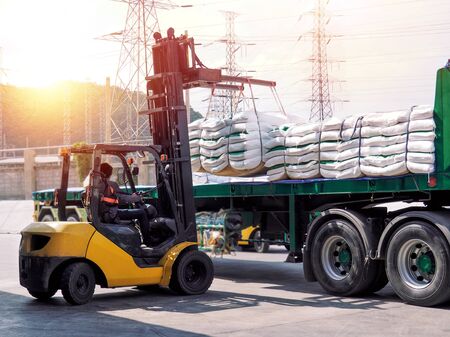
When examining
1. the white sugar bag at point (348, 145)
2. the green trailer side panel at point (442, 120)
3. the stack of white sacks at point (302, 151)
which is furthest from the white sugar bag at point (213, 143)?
the green trailer side panel at point (442, 120)

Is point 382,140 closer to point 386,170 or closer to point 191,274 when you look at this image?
point 386,170

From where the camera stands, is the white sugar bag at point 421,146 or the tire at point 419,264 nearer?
the tire at point 419,264

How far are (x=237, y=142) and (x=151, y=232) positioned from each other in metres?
2.12

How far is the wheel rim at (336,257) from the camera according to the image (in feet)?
35.8

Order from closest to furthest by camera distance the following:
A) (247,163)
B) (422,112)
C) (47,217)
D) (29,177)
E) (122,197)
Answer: (422,112)
(122,197)
(247,163)
(47,217)
(29,177)

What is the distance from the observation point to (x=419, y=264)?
9.81 meters

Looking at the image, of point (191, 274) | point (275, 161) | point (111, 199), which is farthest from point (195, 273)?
point (275, 161)

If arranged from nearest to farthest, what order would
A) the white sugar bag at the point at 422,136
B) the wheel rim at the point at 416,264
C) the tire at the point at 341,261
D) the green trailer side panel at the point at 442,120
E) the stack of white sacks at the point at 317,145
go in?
the green trailer side panel at the point at 442,120, the white sugar bag at the point at 422,136, the wheel rim at the point at 416,264, the stack of white sacks at the point at 317,145, the tire at the point at 341,261

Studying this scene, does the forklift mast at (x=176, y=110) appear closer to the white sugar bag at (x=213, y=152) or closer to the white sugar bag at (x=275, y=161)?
the white sugar bag at (x=213, y=152)

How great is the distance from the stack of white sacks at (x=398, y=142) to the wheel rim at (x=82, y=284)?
4.03 meters

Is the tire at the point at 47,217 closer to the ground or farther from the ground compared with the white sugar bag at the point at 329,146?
closer to the ground

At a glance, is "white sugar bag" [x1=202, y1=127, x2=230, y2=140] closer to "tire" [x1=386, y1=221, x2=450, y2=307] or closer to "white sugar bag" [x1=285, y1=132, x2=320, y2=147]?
"white sugar bag" [x1=285, y1=132, x2=320, y2=147]

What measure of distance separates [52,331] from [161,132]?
4.57 metres

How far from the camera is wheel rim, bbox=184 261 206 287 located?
11.1 metres
